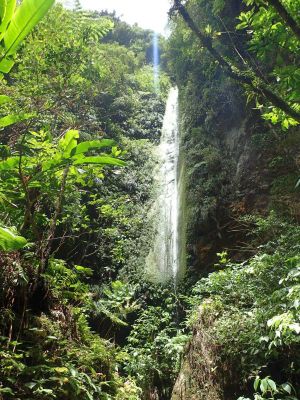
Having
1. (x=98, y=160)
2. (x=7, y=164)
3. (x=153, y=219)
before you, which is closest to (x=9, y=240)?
(x=7, y=164)

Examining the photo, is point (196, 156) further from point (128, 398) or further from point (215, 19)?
point (128, 398)

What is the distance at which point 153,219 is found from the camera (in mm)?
9648

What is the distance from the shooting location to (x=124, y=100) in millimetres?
15562

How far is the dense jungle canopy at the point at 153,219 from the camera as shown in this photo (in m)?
2.46

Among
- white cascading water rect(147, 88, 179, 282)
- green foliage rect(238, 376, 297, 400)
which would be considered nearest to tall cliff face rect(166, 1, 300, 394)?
green foliage rect(238, 376, 297, 400)

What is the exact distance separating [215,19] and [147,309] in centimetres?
853

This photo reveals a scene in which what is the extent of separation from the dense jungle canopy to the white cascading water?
47mm

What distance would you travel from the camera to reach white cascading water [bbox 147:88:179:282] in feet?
26.2

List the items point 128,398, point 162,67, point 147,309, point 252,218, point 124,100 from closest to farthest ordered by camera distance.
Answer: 1. point 128,398
2. point 252,218
3. point 147,309
4. point 124,100
5. point 162,67

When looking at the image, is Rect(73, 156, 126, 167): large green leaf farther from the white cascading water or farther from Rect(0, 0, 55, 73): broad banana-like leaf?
the white cascading water

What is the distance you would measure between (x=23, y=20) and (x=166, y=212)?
26.2ft

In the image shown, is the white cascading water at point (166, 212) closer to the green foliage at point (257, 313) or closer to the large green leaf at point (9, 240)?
the green foliage at point (257, 313)

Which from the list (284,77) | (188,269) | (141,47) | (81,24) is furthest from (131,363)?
(141,47)

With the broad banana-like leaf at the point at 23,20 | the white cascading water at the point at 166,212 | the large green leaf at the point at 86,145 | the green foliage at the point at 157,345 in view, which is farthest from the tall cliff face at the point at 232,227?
the broad banana-like leaf at the point at 23,20
